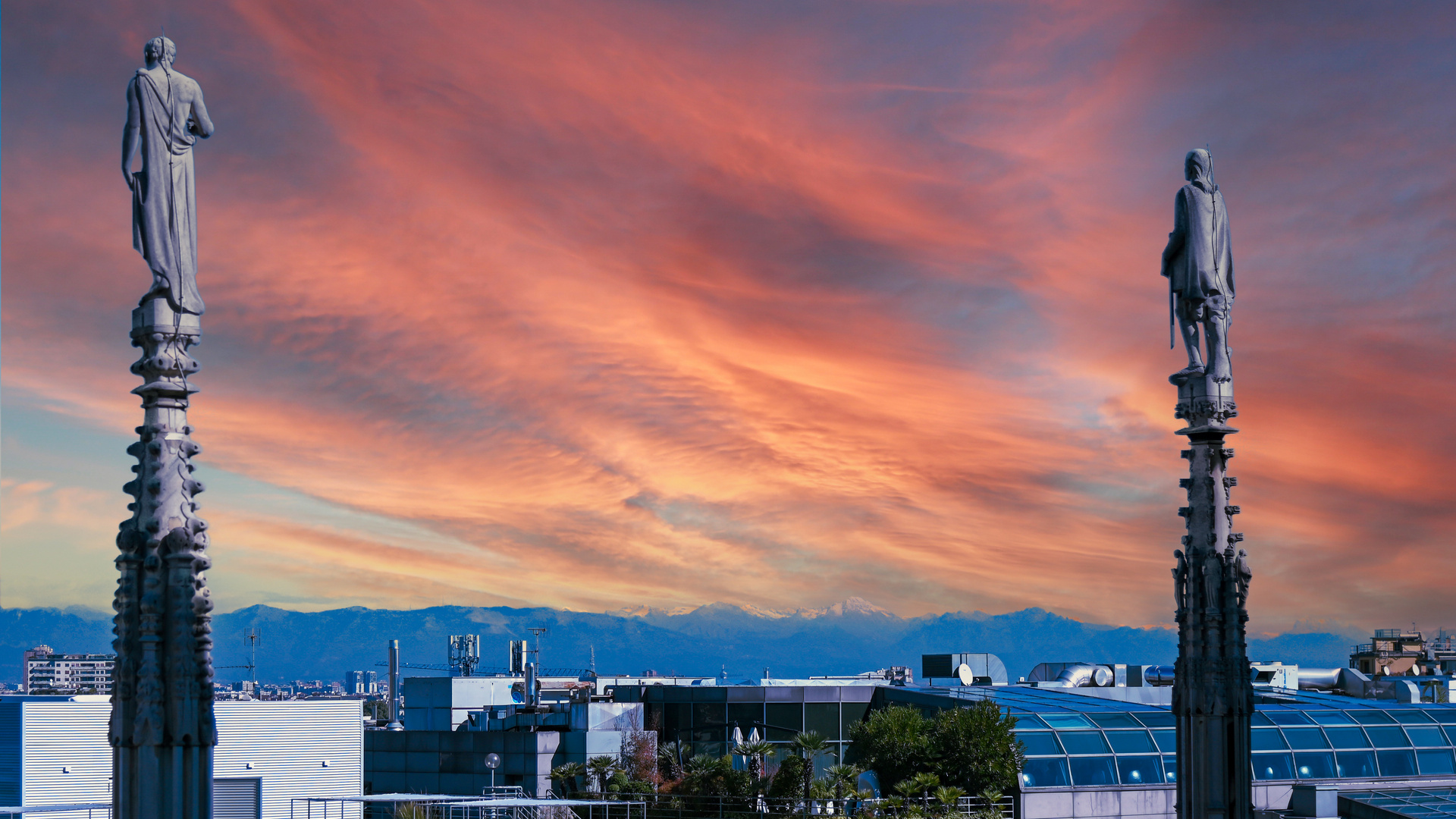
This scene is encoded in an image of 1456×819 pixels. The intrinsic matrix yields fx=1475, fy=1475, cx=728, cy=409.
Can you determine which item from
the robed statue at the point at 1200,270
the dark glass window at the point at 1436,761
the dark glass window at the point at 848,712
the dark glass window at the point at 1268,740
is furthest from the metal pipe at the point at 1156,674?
the robed statue at the point at 1200,270

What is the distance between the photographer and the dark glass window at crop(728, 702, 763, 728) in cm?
9381

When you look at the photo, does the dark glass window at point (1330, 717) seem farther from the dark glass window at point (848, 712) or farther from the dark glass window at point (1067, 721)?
the dark glass window at point (848, 712)

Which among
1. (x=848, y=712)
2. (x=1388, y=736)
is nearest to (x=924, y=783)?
(x=1388, y=736)

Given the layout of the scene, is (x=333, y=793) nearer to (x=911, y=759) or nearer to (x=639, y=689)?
(x=911, y=759)

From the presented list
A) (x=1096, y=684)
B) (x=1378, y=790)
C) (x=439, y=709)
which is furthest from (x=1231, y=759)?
(x=439, y=709)

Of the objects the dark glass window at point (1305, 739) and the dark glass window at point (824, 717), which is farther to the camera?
the dark glass window at point (824, 717)

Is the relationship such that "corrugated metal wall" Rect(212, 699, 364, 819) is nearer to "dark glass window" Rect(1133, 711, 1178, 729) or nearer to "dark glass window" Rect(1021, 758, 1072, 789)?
"dark glass window" Rect(1021, 758, 1072, 789)

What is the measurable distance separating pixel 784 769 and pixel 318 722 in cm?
2319

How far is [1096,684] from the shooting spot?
98.2m

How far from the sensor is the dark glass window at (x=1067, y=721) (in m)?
68.4

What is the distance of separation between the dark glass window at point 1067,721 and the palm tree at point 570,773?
28.3 metres

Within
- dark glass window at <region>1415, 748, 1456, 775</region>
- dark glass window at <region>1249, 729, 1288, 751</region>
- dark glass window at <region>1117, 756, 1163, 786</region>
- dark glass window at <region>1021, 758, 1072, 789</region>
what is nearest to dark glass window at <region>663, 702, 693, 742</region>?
dark glass window at <region>1021, 758, 1072, 789</region>

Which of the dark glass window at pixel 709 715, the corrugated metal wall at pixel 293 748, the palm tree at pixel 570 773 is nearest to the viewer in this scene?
the corrugated metal wall at pixel 293 748

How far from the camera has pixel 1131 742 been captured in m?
66.4
